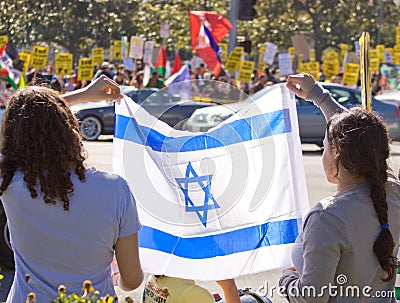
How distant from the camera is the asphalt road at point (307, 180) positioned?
6.80 meters

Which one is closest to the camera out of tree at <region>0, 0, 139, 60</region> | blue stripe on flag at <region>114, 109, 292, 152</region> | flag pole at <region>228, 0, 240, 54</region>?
blue stripe on flag at <region>114, 109, 292, 152</region>

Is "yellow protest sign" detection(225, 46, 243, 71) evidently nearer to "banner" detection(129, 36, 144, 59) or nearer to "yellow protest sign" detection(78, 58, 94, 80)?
"yellow protest sign" detection(78, 58, 94, 80)

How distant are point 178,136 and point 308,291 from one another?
1187 mm

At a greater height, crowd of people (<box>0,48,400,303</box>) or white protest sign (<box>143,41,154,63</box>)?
crowd of people (<box>0,48,400,303</box>)

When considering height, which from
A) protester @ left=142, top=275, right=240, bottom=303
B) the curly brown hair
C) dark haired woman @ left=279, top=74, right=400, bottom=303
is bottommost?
protester @ left=142, top=275, right=240, bottom=303

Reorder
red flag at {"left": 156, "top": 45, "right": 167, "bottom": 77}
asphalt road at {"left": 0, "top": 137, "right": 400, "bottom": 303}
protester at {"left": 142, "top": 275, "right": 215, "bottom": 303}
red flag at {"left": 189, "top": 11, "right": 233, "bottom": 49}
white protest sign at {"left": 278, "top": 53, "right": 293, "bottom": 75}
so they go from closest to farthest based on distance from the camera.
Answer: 1. protester at {"left": 142, "top": 275, "right": 215, "bottom": 303}
2. asphalt road at {"left": 0, "top": 137, "right": 400, "bottom": 303}
3. red flag at {"left": 189, "top": 11, "right": 233, "bottom": 49}
4. white protest sign at {"left": 278, "top": 53, "right": 293, "bottom": 75}
5. red flag at {"left": 156, "top": 45, "right": 167, "bottom": 77}

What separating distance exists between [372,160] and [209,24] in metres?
21.5

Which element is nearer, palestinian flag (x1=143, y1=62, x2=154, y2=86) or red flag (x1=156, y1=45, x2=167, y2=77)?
palestinian flag (x1=143, y1=62, x2=154, y2=86)

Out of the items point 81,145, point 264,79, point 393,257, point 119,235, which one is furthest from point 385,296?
point 264,79

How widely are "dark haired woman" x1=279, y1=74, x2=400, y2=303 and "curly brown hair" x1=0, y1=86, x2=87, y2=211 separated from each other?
2.83 ft

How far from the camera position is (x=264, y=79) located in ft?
81.4

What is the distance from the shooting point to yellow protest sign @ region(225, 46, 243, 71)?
23.8 metres

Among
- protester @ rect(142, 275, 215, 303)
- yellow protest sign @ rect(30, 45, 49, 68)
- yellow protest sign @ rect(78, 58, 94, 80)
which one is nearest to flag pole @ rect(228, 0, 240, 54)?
yellow protest sign @ rect(78, 58, 94, 80)

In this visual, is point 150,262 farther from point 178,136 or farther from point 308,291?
point 308,291
